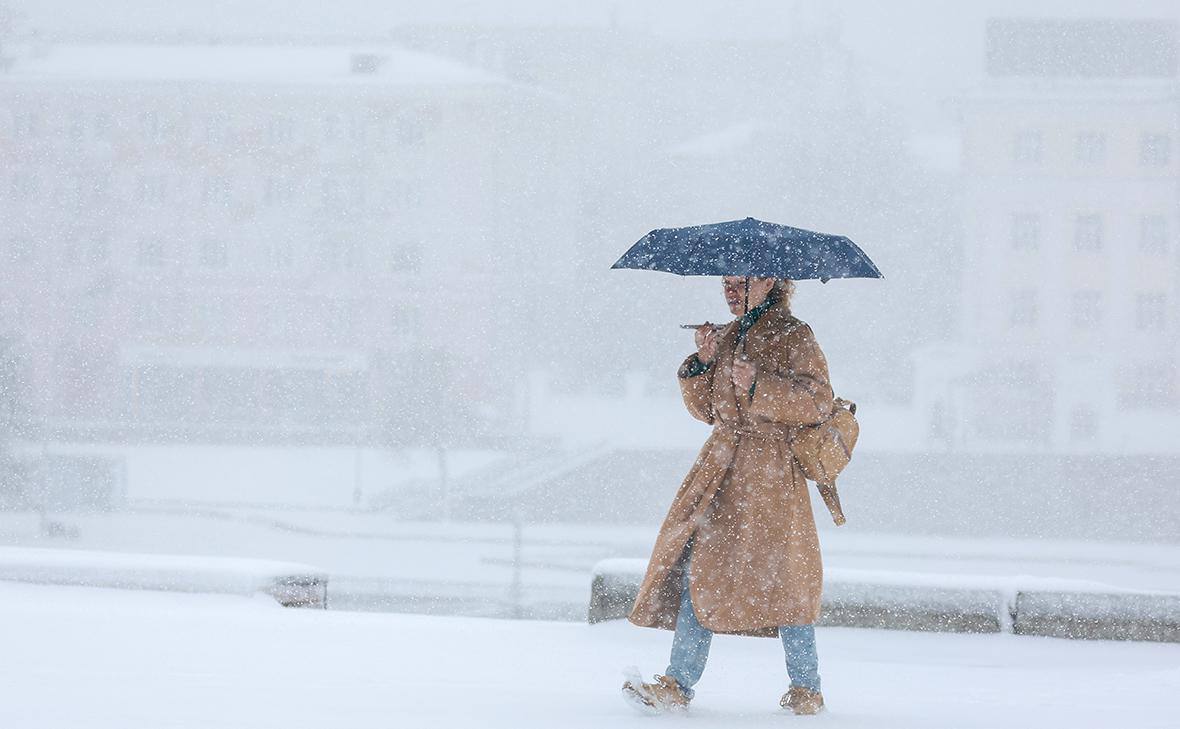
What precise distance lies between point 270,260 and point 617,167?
26.0m

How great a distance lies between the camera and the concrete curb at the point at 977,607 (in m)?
6.18

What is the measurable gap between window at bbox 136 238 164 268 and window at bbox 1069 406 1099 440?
136 ft

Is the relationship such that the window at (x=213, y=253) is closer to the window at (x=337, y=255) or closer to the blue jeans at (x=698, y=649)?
the window at (x=337, y=255)

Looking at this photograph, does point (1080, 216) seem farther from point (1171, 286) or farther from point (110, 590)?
point (110, 590)

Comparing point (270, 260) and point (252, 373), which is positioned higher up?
point (270, 260)

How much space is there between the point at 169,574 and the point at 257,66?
66.5 metres

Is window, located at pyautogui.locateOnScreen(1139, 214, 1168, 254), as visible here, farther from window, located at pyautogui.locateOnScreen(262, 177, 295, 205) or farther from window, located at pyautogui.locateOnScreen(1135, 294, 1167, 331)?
window, located at pyautogui.locateOnScreen(262, 177, 295, 205)

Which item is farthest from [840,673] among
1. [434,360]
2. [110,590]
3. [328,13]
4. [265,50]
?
[328,13]

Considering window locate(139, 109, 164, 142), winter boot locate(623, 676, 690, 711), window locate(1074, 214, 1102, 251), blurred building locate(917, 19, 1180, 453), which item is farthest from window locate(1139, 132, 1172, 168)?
winter boot locate(623, 676, 690, 711)

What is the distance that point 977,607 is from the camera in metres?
6.27

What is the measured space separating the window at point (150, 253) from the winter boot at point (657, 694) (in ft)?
193

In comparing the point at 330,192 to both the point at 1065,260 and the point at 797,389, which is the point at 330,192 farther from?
the point at 797,389

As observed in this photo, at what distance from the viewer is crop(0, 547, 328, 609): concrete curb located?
6660 millimetres

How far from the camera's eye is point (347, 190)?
68.1 meters
